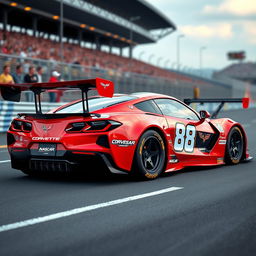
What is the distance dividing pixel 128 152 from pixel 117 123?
0.39 m

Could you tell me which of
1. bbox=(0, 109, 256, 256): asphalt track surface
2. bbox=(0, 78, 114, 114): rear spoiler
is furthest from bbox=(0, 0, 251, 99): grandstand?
bbox=(0, 109, 256, 256): asphalt track surface

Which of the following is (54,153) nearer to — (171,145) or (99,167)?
(99,167)

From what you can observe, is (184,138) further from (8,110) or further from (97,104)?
(8,110)

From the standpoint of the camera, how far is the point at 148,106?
6984 millimetres

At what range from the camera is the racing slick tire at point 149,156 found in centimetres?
635

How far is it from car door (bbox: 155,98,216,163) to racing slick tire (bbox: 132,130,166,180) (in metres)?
0.33

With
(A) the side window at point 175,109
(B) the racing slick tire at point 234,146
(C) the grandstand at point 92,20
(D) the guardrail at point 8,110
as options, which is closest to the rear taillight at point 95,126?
(A) the side window at point 175,109

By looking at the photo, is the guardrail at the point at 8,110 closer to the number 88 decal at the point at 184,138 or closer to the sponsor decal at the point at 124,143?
the number 88 decal at the point at 184,138

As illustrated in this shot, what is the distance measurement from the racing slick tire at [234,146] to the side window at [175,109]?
2.79 ft

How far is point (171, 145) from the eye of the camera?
6.99 m

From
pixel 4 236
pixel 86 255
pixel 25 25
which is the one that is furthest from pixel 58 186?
pixel 25 25

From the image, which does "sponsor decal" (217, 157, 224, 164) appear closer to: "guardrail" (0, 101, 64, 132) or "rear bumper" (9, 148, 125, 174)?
"rear bumper" (9, 148, 125, 174)

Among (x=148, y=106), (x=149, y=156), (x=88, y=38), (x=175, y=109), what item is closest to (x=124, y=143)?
(x=149, y=156)

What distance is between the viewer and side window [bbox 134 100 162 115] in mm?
6852
